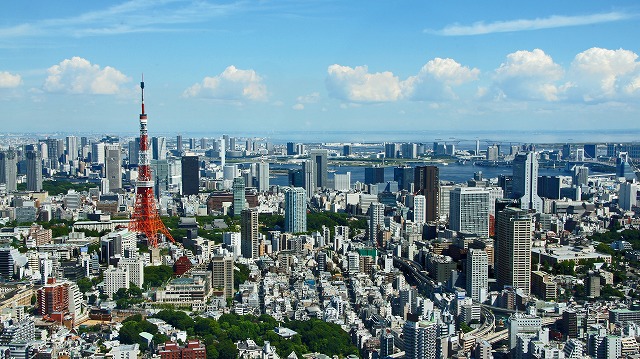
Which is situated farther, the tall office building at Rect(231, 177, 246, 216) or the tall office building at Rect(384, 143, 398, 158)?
the tall office building at Rect(384, 143, 398, 158)

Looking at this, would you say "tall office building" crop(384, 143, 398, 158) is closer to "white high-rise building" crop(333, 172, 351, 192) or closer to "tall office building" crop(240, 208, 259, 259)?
"white high-rise building" crop(333, 172, 351, 192)

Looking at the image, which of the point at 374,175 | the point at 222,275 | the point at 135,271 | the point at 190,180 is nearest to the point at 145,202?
the point at 135,271

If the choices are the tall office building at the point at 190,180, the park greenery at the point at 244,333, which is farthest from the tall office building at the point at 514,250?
the tall office building at the point at 190,180

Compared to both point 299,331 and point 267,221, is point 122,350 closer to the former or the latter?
point 299,331

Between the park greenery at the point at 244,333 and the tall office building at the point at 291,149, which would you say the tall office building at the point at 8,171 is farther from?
the tall office building at the point at 291,149

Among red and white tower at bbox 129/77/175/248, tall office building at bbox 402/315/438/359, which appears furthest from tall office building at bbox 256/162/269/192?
tall office building at bbox 402/315/438/359

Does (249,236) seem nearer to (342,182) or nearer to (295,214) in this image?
(295,214)

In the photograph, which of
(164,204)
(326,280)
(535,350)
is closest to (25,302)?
(326,280)
